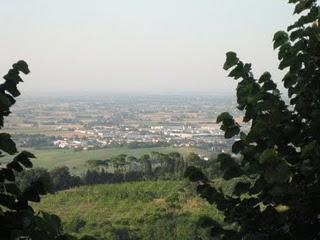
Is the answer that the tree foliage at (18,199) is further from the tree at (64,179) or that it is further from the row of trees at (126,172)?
the tree at (64,179)

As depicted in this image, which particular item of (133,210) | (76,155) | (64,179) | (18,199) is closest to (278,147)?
(18,199)

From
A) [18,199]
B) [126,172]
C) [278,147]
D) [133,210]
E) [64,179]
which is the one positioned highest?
Result: [278,147]

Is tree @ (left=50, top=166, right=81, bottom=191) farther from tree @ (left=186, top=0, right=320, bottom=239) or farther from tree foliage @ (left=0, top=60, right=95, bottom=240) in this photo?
tree foliage @ (left=0, top=60, right=95, bottom=240)

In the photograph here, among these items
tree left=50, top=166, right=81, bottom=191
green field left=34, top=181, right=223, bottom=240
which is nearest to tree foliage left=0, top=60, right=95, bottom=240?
green field left=34, top=181, right=223, bottom=240

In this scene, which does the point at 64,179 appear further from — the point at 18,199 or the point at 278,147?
the point at 18,199

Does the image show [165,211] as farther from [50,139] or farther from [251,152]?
[50,139]

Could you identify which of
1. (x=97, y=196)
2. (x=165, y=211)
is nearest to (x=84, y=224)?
(x=165, y=211)
